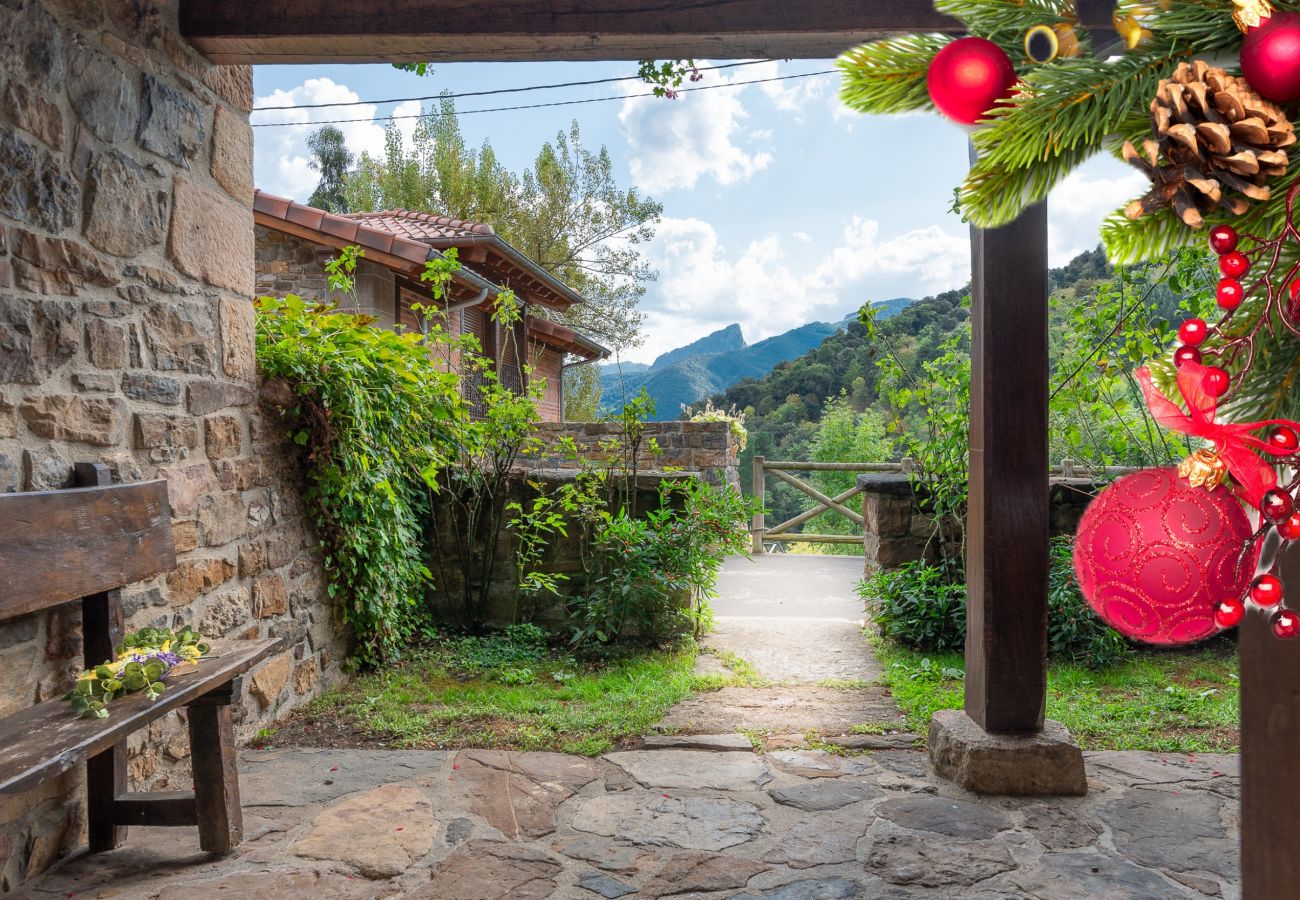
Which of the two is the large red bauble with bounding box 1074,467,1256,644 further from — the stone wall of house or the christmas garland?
the stone wall of house

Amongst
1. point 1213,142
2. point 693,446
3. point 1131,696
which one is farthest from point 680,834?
point 693,446

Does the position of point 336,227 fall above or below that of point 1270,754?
above

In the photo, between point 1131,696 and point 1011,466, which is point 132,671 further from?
point 1131,696

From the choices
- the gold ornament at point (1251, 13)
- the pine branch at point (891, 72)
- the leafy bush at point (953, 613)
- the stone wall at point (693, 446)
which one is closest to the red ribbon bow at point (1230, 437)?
the gold ornament at point (1251, 13)

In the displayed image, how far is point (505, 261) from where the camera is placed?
932 cm

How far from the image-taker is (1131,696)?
352cm

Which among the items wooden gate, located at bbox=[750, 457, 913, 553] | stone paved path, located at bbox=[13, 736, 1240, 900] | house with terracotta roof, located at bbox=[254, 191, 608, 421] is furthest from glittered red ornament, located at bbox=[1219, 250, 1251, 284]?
wooden gate, located at bbox=[750, 457, 913, 553]

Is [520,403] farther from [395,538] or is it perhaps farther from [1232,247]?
[1232,247]

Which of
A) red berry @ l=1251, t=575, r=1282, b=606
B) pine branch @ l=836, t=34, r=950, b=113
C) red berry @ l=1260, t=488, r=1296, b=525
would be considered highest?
pine branch @ l=836, t=34, r=950, b=113

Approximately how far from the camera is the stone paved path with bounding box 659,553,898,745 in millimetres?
3234

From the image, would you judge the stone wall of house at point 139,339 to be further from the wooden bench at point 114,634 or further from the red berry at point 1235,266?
the red berry at point 1235,266

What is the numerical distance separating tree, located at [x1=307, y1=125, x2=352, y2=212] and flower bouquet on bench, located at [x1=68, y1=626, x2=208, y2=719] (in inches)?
823

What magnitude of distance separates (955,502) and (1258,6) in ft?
13.0

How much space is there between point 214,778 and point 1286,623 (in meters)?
2.37
